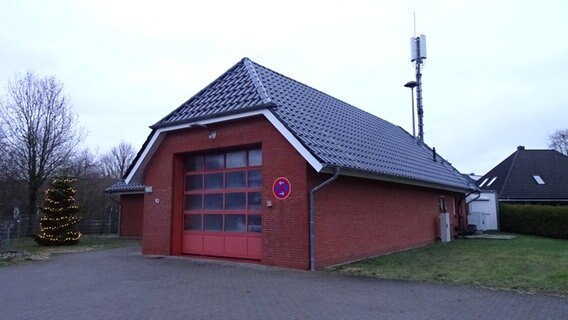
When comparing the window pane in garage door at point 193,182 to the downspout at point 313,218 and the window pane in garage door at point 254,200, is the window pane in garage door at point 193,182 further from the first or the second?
the downspout at point 313,218

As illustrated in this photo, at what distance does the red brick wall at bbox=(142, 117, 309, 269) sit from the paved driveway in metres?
0.83

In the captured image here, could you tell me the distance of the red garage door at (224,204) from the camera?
553 inches

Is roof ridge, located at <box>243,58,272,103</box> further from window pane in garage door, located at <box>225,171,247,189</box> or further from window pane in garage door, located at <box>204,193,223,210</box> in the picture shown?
window pane in garage door, located at <box>204,193,223,210</box>

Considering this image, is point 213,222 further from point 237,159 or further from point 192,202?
point 237,159

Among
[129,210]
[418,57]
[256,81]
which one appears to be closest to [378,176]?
[256,81]

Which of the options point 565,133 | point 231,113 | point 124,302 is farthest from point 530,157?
point 124,302

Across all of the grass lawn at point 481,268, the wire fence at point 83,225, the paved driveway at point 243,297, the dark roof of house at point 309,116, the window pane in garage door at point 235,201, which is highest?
the dark roof of house at point 309,116

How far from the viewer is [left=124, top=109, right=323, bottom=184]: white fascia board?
1201cm

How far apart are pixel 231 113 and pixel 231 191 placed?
99.1 inches

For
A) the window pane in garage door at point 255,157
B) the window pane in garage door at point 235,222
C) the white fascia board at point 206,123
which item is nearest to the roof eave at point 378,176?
the white fascia board at point 206,123

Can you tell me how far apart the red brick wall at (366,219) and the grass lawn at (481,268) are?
51 centimetres

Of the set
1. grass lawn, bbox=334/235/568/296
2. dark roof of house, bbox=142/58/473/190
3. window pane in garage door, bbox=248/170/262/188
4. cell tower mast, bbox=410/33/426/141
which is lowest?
grass lawn, bbox=334/235/568/296

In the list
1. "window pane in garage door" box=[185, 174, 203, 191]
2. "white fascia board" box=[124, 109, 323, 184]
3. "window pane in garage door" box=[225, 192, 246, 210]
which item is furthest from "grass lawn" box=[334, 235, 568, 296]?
"window pane in garage door" box=[185, 174, 203, 191]

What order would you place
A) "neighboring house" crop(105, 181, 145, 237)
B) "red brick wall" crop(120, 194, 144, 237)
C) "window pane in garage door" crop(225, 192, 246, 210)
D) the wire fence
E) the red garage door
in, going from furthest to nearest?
"red brick wall" crop(120, 194, 144, 237), "neighboring house" crop(105, 181, 145, 237), the wire fence, "window pane in garage door" crop(225, 192, 246, 210), the red garage door
